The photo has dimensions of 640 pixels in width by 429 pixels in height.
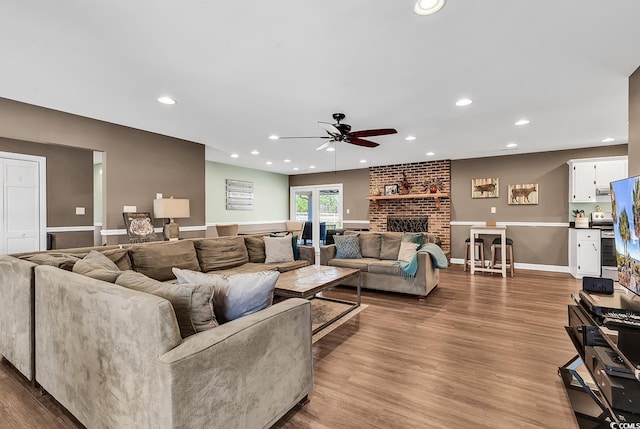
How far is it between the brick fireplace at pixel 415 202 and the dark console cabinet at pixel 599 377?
5049 millimetres

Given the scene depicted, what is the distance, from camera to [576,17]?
1.92 m

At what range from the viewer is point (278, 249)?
4.42 meters

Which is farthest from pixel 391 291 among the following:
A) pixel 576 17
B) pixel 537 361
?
pixel 576 17

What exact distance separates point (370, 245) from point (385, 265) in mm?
707

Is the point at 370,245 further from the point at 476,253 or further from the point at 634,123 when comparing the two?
the point at 634,123

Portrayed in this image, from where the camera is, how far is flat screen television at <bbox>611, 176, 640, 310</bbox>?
1.74 metres

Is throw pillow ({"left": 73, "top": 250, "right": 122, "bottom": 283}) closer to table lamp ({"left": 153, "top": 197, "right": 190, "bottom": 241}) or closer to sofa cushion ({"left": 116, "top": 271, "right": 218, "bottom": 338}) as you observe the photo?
sofa cushion ({"left": 116, "top": 271, "right": 218, "bottom": 338})

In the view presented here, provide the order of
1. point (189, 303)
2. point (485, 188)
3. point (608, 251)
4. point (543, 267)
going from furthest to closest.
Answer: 1. point (485, 188)
2. point (543, 267)
3. point (608, 251)
4. point (189, 303)

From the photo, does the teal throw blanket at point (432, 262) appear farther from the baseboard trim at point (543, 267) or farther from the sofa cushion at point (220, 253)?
the baseboard trim at point (543, 267)

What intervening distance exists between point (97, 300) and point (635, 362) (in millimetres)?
2511

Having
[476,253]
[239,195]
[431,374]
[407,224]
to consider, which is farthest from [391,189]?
[431,374]

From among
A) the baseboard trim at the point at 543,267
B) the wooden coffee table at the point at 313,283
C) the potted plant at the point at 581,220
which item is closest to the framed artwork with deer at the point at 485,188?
the potted plant at the point at 581,220

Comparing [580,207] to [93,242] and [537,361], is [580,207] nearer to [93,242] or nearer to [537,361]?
[537,361]

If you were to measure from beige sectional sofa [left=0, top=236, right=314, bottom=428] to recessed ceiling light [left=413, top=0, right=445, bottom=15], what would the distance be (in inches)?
75.0
